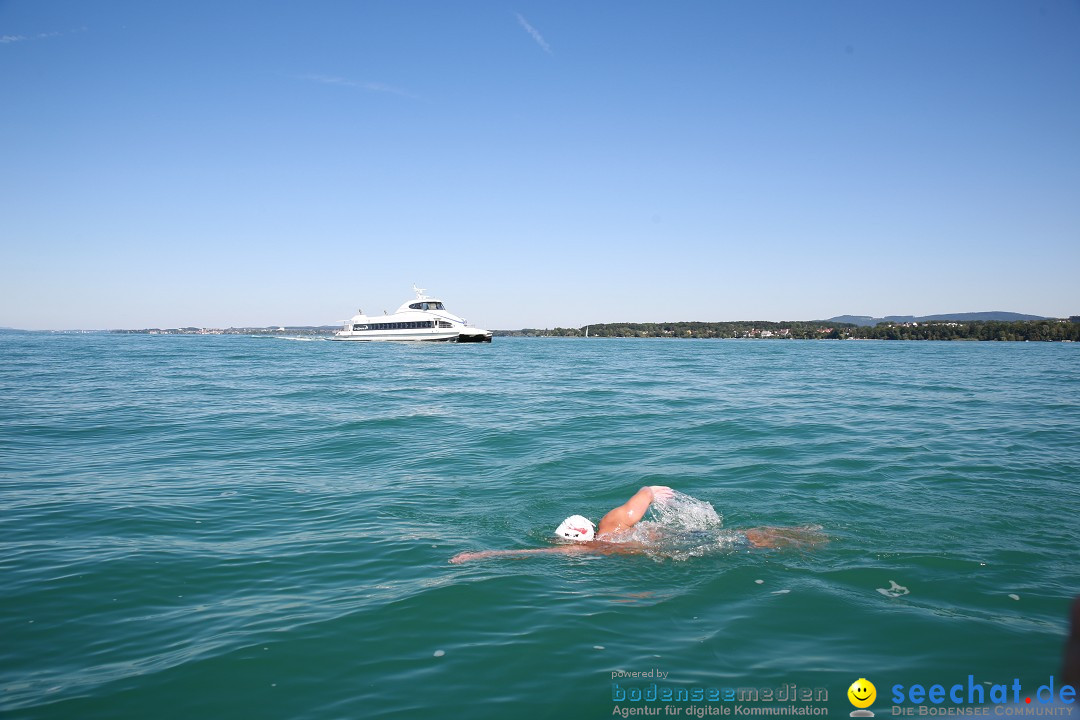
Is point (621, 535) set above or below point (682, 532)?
above

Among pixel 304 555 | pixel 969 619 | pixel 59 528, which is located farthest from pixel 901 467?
pixel 59 528

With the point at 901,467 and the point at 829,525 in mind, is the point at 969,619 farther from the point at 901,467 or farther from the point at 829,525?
the point at 901,467

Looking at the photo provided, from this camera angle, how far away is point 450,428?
695 inches

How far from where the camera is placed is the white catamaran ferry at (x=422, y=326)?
88.1m

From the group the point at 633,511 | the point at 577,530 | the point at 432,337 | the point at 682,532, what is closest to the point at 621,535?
the point at 633,511

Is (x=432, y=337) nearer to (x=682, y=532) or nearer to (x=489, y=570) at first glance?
(x=682, y=532)

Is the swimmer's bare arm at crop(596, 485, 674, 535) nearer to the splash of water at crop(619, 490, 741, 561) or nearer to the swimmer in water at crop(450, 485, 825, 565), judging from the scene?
the swimmer in water at crop(450, 485, 825, 565)

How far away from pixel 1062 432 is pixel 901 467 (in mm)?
7254

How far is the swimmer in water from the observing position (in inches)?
301
